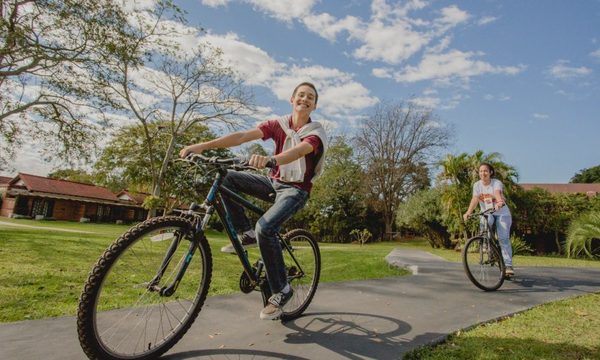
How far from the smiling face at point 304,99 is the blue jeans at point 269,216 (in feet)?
2.37

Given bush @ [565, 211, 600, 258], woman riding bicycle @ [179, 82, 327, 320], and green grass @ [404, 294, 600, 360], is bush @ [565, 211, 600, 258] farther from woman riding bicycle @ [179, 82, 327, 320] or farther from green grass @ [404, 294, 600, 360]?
woman riding bicycle @ [179, 82, 327, 320]

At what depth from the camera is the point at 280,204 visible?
280 centimetres

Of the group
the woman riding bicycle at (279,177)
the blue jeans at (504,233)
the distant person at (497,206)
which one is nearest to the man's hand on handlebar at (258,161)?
the woman riding bicycle at (279,177)

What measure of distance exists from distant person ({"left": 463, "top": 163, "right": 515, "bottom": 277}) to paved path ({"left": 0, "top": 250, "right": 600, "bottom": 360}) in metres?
0.71

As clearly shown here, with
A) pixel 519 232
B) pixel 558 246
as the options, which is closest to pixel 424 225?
Answer: pixel 519 232

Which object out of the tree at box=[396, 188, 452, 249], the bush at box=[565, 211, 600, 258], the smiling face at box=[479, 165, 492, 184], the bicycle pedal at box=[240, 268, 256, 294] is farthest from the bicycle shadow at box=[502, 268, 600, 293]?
the tree at box=[396, 188, 452, 249]

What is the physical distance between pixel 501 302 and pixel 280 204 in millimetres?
3183

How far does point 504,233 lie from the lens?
5664 mm

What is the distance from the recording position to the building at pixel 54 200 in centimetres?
4047

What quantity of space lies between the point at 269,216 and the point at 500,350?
Answer: 6.49 ft

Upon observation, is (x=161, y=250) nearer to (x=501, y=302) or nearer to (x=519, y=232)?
Result: (x=501, y=302)

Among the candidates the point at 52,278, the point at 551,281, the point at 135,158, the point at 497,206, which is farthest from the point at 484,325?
the point at 135,158

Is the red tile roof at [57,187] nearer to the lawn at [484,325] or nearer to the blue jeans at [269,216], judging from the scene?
the lawn at [484,325]

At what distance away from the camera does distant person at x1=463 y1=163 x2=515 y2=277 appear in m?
5.66
